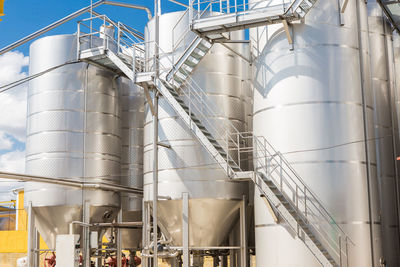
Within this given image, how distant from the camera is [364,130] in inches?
587

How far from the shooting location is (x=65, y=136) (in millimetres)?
20344

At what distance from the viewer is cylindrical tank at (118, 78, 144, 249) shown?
896 inches

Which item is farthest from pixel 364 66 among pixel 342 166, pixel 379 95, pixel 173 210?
pixel 173 210

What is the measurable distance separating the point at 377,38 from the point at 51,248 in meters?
13.8

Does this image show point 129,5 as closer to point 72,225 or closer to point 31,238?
point 72,225

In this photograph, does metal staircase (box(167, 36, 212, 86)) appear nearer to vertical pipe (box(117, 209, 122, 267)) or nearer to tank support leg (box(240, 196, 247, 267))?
tank support leg (box(240, 196, 247, 267))

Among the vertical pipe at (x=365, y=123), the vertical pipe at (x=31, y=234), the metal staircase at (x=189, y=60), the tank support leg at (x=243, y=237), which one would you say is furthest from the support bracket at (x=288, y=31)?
the vertical pipe at (x=31, y=234)

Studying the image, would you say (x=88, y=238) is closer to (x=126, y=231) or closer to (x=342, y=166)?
(x=126, y=231)

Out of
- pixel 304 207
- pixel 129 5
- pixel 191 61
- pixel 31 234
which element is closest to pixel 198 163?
pixel 191 61

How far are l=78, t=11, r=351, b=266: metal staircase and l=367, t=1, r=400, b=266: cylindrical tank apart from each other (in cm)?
205

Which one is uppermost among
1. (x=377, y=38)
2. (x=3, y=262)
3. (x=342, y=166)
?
(x=377, y=38)

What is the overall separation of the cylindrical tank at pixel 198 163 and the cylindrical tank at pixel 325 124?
2200 millimetres

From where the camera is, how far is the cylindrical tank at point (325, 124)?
14.3m

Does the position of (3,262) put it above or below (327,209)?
below
